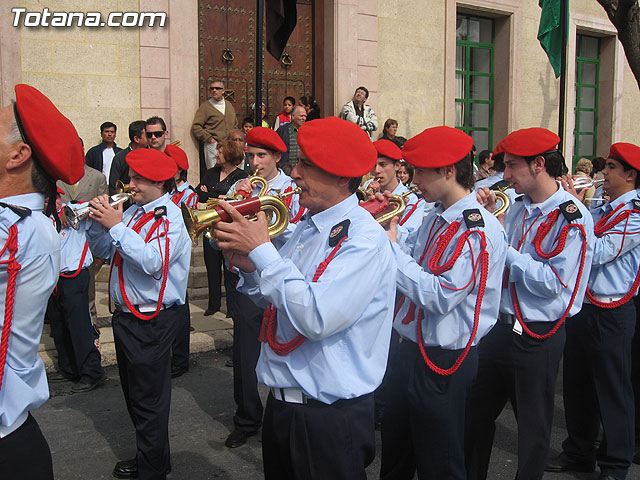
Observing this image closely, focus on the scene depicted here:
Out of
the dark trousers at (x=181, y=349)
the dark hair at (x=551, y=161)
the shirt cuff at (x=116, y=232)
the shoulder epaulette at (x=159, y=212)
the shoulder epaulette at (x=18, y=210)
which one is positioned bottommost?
the dark trousers at (x=181, y=349)

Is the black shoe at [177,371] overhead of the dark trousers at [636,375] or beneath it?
beneath

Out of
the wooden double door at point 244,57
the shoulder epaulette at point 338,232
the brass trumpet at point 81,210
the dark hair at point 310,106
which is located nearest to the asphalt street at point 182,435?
the brass trumpet at point 81,210

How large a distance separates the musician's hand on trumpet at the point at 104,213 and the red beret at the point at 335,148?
1838 mm

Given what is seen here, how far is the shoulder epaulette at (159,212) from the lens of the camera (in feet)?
14.0

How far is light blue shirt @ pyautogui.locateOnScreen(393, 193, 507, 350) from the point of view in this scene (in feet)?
10.4

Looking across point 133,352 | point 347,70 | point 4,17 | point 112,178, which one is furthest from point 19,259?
point 347,70

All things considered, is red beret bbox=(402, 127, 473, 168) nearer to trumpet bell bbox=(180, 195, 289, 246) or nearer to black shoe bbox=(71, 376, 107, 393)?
trumpet bell bbox=(180, 195, 289, 246)

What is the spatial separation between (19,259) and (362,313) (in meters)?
1.28

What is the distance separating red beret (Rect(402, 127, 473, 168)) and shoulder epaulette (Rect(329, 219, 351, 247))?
95cm

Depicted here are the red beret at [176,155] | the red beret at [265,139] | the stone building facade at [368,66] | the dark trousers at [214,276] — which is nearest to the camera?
the red beret at [265,139]

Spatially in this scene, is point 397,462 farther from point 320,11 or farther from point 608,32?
point 608,32

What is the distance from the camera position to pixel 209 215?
257cm

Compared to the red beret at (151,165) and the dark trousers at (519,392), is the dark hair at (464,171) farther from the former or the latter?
the red beret at (151,165)

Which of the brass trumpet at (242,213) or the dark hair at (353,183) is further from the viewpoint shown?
the dark hair at (353,183)
